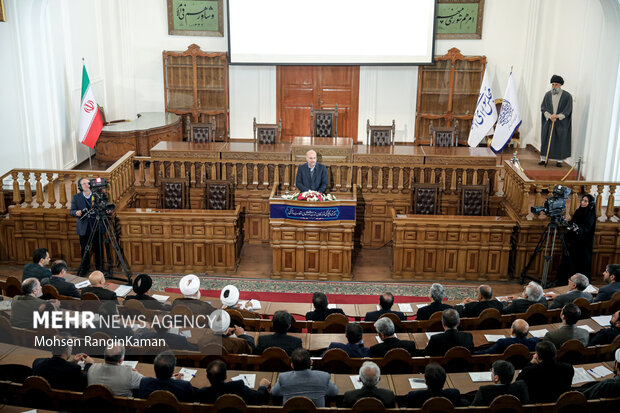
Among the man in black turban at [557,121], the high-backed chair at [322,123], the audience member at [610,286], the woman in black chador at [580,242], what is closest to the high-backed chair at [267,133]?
the high-backed chair at [322,123]

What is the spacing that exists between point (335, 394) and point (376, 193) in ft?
18.2

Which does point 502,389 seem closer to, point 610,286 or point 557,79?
point 610,286

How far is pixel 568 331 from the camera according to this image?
5.51 metres

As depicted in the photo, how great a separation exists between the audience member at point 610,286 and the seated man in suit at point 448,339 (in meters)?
2.06

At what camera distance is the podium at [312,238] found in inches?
345

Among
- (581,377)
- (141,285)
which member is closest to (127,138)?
(141,285)

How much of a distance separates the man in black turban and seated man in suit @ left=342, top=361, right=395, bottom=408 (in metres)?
8.42

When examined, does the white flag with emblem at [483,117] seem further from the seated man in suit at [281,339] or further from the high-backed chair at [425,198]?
the seated man in suit at [281,339]

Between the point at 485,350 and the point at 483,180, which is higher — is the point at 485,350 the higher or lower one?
the lower one

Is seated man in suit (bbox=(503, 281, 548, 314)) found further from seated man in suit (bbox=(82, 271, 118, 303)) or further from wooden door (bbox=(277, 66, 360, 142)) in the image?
wooden door (bbox=(277, 66, 360, 142))

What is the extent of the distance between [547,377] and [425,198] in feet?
16.7

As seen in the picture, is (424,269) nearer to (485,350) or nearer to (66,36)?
(485,350)

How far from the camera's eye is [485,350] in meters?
5.54

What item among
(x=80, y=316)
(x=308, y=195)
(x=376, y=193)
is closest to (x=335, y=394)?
(x=80, y=316)
